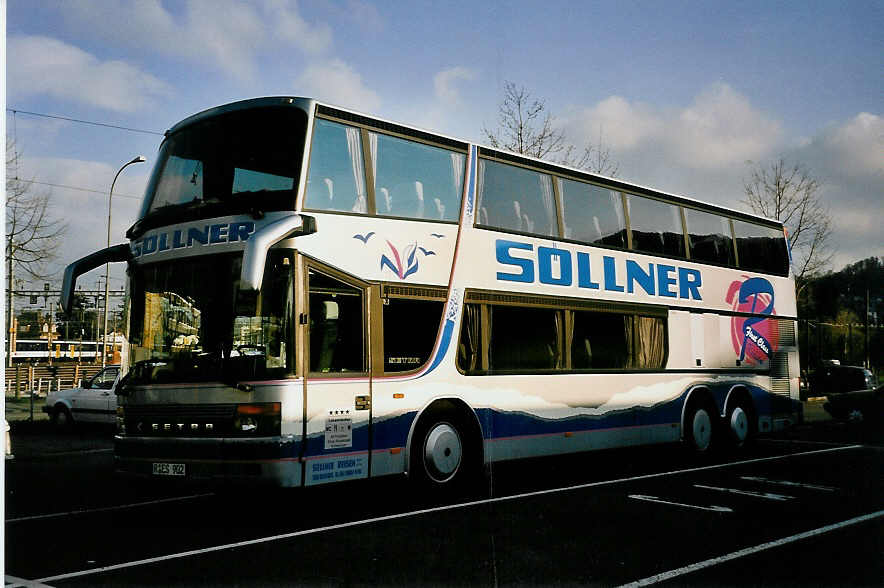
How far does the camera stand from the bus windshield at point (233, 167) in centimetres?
853

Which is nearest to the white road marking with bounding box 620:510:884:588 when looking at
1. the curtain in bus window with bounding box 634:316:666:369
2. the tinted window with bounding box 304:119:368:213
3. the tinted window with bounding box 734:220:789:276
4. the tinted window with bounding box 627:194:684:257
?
the curtain in bus window with bounding box 634:316:666:369

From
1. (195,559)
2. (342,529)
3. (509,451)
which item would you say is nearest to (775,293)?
(509,451)

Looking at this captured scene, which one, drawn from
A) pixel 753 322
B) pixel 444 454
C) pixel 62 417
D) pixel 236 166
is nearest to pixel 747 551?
pixel 444 454

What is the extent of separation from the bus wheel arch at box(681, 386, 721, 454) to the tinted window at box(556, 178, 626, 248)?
314cm

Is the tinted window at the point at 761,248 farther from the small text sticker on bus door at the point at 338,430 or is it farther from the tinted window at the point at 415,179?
the small text sticker on bus door at the point at 338,430

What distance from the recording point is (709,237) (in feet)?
48.6

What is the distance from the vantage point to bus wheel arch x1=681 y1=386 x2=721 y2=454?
45.6 feet

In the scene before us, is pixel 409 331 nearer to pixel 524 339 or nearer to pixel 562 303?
pixel 524 339

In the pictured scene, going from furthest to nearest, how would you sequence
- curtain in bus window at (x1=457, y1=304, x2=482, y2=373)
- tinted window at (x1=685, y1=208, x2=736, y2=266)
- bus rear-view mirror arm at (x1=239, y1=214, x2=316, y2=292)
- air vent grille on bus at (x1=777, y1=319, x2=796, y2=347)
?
air vent grille on bus at (x1=777, y1=319, x2=796, y2=347)
tinted window at (x1=685, y1=208, x2=736, y2=266)
curtain in bus window at (x1=457, y1=304, x2=482, y2=373)
bus rear-view mirror arm at (x1=239, y1=214, x2=316, y2=292)

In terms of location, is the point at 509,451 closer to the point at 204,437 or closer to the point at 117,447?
the point at 204,437

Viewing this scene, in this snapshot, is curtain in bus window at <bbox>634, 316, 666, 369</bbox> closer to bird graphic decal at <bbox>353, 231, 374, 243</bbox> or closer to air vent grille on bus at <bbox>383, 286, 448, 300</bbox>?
air vent grille on bus at <bbox>383, 286, 448, 300</bbox>

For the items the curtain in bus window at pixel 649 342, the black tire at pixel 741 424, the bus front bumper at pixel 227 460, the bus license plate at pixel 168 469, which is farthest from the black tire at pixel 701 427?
the bus license plate at pixel 168 469

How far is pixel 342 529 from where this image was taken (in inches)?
304

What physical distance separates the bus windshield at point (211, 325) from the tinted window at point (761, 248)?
1014 centimetres
